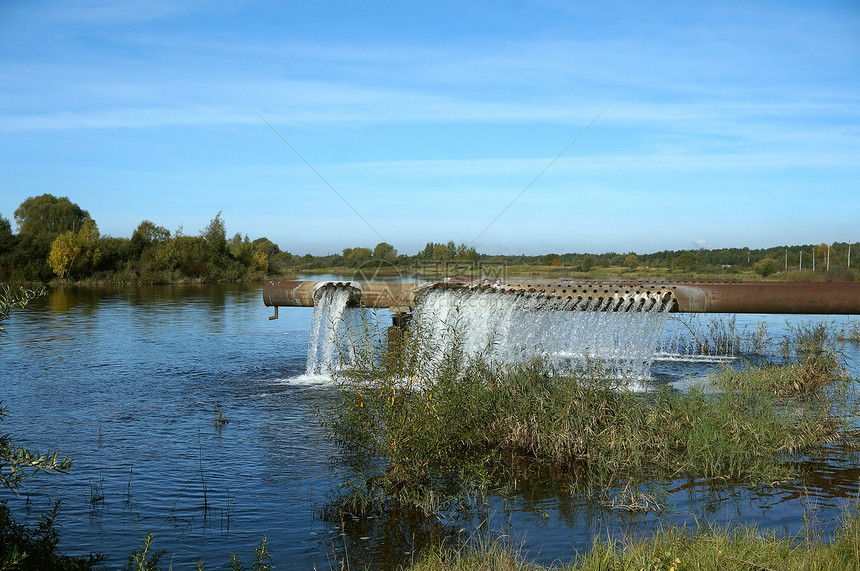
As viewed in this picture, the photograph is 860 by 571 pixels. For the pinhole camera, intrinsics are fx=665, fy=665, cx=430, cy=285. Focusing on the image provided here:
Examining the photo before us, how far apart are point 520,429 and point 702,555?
4.44 metres

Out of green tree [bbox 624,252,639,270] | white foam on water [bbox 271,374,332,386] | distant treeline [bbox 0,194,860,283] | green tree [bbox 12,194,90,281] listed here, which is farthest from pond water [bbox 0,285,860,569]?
green tree [bbox 12,194,90,281]

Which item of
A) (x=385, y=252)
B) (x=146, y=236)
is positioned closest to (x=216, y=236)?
(x=146, y=236)

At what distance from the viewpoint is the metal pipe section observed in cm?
925

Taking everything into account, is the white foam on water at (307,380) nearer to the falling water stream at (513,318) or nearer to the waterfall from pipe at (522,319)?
the falling water stream at (513,318)

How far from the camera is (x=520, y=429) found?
963 cm

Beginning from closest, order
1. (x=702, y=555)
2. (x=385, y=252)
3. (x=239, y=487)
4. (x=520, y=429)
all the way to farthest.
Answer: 1. (x=702, y=555)
2. (x=239, y=487)
3. (x=520, y=429)
4. (x=385, y=252)

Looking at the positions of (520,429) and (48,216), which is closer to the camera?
(520,429)

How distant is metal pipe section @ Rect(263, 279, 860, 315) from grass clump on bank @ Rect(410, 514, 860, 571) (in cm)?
407

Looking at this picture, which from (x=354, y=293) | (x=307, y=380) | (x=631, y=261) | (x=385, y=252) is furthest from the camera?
(x=631, y=261)

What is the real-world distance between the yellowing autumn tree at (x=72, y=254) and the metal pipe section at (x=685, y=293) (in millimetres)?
55321

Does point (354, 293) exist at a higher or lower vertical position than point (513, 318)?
higher

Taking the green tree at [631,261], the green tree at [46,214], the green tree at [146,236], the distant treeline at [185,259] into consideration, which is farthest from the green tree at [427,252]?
the green tree at [46,214]

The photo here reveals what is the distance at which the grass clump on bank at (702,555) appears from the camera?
16.4 ft

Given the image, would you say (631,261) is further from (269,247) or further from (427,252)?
(269,247)
